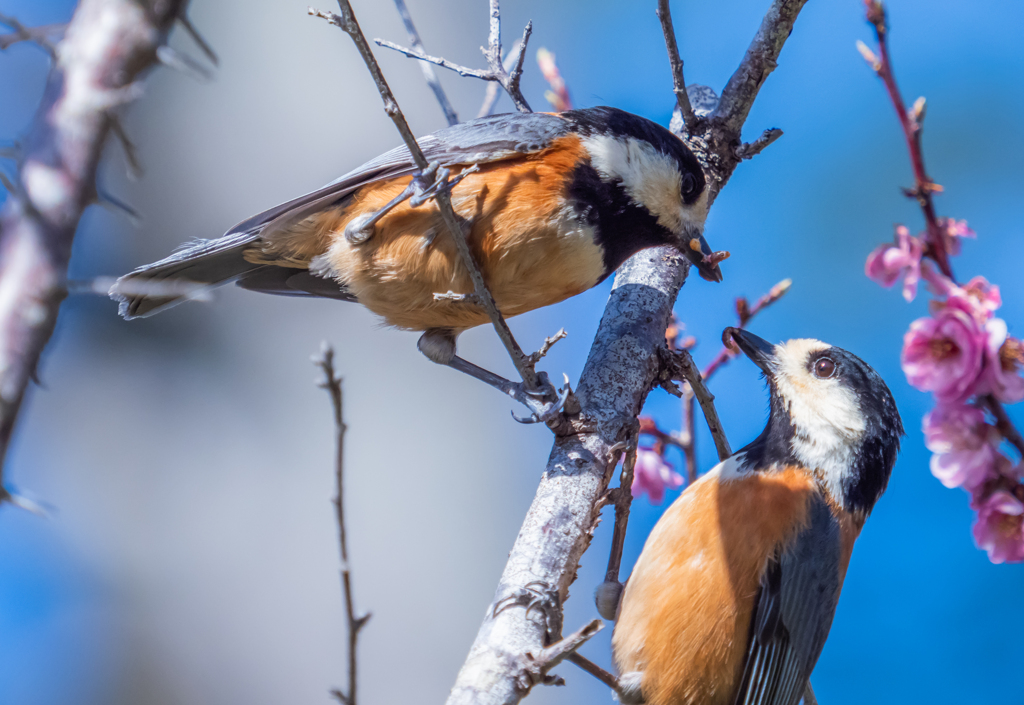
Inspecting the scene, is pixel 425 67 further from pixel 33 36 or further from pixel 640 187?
pixel 33 36

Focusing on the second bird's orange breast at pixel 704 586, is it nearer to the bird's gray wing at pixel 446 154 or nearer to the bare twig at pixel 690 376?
the bare twig at pixel 690 376

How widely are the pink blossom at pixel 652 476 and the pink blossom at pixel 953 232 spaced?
1.32m

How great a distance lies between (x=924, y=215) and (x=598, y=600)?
1625 mm

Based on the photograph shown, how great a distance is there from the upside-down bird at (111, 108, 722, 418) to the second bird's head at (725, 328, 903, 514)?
1.71 feet

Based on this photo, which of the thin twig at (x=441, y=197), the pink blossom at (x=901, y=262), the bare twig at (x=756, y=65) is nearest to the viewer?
the thin twig at (x=441, y=197)

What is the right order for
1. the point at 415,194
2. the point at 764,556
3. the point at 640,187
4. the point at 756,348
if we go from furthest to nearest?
1. the point at 756,348
2. the point at 640,187
3. the point at 764,556
4. the point at 415,194

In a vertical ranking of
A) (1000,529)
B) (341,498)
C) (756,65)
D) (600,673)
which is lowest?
(341,498)

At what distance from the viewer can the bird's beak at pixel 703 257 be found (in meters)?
2.75

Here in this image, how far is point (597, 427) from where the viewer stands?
7.75ft

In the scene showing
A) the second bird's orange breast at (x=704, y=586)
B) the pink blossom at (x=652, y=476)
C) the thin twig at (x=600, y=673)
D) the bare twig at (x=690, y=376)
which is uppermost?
the bare twig at (x=690, y=376)

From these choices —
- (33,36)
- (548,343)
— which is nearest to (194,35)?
(33,36)

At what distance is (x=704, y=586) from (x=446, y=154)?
5.23 feet

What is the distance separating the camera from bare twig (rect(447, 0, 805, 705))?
1.73 meters

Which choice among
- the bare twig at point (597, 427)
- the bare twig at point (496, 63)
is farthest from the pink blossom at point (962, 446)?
the bare twig at point (496, 63)
